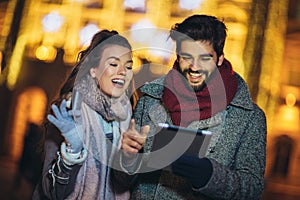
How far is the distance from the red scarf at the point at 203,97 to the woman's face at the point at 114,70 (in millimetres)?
265

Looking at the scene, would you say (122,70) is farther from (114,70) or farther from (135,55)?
(135,55)

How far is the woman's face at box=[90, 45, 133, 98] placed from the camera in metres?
2.10

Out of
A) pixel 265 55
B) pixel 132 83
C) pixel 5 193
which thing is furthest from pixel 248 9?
pixel 132 83

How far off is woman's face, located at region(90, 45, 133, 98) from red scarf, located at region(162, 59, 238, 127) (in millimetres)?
265

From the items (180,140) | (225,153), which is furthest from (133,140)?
(225,153)

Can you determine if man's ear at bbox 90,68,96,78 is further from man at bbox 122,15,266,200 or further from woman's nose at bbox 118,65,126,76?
man at bbox 122,15,266,200

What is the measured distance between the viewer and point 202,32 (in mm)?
1938

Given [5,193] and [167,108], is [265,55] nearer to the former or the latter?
[5,193]

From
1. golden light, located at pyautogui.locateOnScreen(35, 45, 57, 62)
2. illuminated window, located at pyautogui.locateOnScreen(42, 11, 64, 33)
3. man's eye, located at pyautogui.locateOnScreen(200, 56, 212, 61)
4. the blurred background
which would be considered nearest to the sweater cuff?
man's eye, located at pyautogui.locateOnScreen(200, 56, 212, 61)

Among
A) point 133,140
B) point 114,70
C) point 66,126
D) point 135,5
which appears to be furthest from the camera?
point 135,5

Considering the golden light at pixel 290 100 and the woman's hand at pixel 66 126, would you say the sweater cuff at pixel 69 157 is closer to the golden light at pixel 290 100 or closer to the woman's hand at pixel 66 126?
the woman's hand at pixel 66 126

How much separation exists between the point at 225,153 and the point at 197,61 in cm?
42

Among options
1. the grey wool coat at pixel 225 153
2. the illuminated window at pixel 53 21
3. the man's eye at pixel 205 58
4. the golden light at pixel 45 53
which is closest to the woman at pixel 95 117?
the grey wool coat at pixel 225 153

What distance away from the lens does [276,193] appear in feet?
31.0
